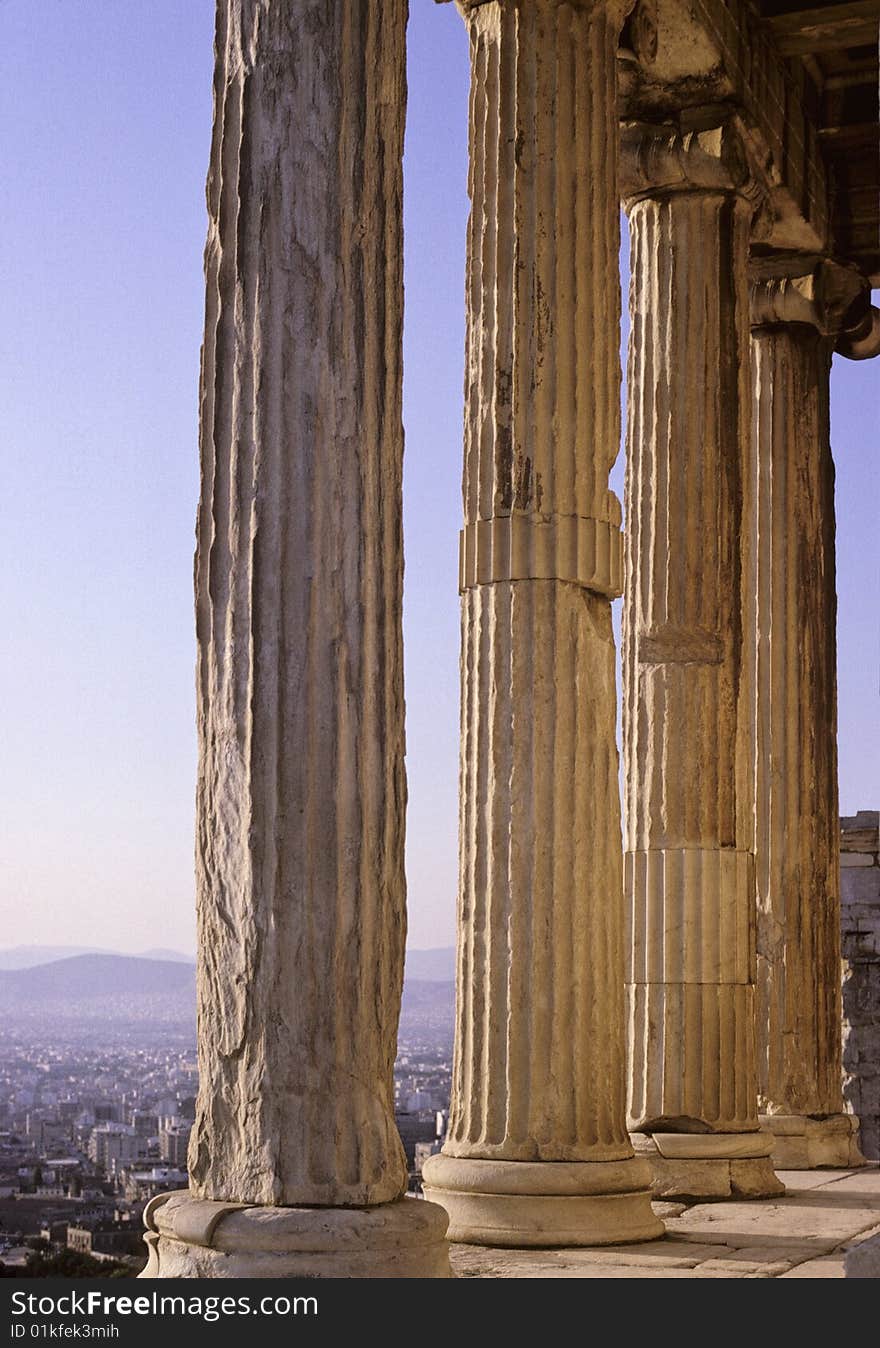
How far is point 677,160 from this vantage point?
2175 cm

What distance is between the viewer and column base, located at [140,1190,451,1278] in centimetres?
1136

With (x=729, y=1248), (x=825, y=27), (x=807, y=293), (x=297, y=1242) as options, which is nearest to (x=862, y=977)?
(x=807, y=293)

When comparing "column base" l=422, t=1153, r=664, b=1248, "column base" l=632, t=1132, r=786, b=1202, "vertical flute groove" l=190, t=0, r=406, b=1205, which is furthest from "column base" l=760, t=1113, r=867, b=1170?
"vertical flute groove" l=190, t=0, r=406, b=1205

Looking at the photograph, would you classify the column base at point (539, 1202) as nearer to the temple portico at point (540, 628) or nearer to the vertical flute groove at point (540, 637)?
the temple portico at point (540, 628)

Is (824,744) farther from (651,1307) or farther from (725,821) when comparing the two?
(651,1307)

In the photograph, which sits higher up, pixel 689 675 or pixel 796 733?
pixel 689 675

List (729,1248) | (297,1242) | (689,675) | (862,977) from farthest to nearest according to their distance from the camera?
1. (862,977)
2. (689,675)
3. (729,1248)
4. (297,1242)

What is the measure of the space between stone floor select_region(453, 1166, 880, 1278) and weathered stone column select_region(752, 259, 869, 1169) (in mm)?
3880

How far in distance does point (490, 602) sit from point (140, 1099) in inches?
290

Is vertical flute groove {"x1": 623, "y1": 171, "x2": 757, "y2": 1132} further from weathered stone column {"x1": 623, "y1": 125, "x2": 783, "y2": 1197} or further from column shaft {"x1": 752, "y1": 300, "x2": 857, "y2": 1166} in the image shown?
column shaft {"x1": 752, "y1": 300, "x2": 857, "y2": 1166}

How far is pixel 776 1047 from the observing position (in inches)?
981

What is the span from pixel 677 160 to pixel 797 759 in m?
8.11

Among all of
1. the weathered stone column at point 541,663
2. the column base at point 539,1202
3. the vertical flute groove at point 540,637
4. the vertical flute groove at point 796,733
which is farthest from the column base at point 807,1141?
the column base at point 539,1202

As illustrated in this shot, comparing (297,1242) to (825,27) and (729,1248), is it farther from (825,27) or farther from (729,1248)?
(825,27)
